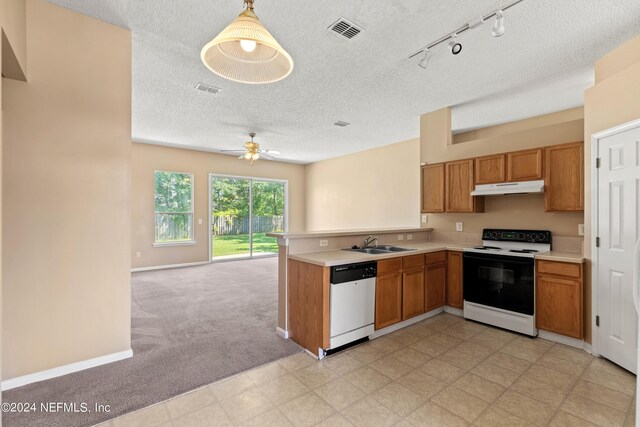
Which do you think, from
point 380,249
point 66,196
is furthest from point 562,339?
point 66,196

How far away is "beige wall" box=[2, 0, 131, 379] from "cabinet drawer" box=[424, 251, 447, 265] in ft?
10.9

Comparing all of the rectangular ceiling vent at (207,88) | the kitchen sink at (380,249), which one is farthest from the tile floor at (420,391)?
the rectangular ceiling vent at (207,88)

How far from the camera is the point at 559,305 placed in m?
3.05

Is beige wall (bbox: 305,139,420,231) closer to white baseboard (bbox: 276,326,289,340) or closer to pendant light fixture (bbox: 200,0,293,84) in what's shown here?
white baseboard (bbox: 276,326,289,340)

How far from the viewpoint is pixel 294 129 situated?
5641mm

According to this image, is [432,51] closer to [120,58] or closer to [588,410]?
[120,58]

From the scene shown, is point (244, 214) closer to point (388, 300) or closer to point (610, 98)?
point (388, 300)

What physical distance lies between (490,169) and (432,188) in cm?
85

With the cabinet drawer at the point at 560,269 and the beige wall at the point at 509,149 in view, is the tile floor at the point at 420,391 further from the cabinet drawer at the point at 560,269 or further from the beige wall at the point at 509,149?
the beige wall at the point at 509,149

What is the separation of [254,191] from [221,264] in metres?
2.26

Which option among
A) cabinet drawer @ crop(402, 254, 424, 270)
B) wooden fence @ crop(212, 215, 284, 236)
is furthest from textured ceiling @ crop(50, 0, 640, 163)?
wooden fence @ crop(212, 215, 284, 236)

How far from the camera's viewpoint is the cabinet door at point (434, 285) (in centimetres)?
374

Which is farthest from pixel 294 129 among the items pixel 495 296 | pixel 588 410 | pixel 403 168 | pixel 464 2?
pixel 588 410

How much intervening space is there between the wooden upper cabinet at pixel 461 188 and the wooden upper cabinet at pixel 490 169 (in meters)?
0.09
